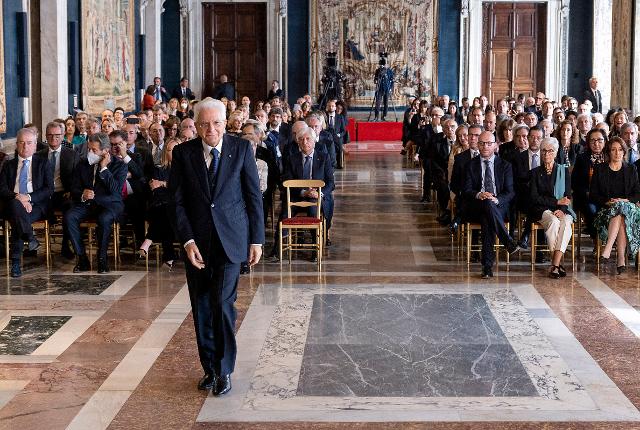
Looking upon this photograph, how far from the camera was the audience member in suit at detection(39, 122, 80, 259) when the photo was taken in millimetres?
11039

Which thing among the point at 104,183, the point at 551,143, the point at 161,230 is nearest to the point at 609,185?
the point at 551,143

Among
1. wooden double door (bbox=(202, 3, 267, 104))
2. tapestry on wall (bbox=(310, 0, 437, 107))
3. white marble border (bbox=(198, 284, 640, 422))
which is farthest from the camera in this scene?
tapestry on wall (bbox=(310, 0, 437, 107))

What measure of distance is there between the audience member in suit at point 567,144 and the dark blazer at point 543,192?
71 cm

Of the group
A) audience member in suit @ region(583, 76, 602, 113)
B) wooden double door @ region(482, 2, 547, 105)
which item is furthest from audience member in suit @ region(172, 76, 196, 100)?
audience member in suit @ region(583, 76, 602, 113)

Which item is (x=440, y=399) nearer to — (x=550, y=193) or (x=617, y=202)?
(x=550, y=193)

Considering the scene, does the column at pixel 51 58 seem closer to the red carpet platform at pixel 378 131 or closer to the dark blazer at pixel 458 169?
the dark blazer at pixel 458 169

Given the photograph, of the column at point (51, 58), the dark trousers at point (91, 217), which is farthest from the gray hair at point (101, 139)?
the column at point (51, 58)

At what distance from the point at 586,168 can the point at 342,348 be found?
188 inches

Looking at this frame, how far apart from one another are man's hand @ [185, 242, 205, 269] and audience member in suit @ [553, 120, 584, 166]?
5999 mm

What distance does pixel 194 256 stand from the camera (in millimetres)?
6125

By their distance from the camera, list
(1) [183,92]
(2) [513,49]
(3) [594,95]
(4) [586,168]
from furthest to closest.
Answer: (2) [513,49] → (1) [183,92] → (3) [594,95] → (4) [586,168]

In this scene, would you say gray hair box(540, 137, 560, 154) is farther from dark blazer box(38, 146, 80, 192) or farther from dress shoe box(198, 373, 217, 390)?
dress shoe box(198, 373, 217, 390)

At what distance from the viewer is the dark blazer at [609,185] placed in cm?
1057

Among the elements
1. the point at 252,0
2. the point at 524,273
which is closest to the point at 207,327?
the point at 524,273
